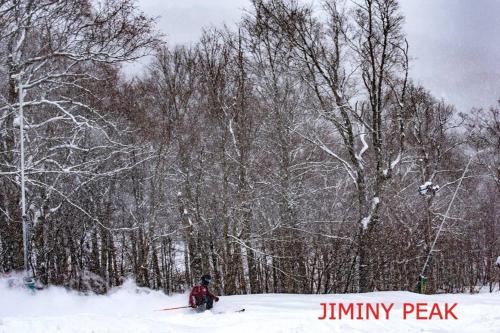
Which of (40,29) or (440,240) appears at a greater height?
(40,29)

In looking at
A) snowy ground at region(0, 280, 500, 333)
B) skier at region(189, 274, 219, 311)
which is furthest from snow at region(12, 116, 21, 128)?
skier at region(189, 274, 219, 311)

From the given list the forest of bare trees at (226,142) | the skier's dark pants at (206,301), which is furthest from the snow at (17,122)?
the skier's dark pants at (206,301)

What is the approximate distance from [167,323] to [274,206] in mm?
12388

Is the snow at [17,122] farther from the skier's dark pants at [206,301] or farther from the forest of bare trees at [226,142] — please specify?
the skier's dark pants at [206,301]

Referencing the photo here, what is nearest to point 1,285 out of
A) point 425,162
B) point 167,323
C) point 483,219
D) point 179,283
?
point 167,323

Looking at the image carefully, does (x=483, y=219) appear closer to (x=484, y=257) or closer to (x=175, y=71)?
(x=484, y=257)

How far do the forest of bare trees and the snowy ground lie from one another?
2.54 metres

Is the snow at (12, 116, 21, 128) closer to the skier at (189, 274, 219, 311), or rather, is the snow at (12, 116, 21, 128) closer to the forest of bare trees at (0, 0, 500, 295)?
the forest of bare trees at (0, 0, 500, 295)

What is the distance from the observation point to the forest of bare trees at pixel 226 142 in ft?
49.2

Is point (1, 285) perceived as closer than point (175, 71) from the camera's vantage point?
Yes

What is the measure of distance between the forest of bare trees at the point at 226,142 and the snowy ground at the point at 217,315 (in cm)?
254

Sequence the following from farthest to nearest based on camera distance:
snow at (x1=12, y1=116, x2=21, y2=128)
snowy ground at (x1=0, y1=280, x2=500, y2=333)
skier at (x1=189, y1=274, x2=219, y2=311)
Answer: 1. snow at (x1=12, y1=116, x2=21, y2=128)
2. skier at (x1=189, y1=274, x2=219, y2=311)
3. snowy ground at (x1=0, y1=280, x2=500, y2=333)

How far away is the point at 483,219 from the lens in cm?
3694

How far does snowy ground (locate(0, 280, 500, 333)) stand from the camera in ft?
31.5
